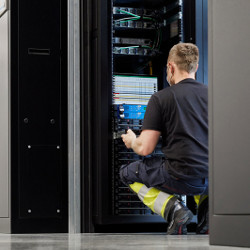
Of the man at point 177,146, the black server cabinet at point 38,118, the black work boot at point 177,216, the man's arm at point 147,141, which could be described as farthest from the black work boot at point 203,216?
the black server cabinet at point 38,118

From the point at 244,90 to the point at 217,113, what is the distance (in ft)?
0.62

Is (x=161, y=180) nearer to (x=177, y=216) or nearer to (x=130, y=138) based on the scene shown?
(x=177, y=216)

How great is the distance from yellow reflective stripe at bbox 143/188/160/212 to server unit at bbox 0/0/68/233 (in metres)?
0.99

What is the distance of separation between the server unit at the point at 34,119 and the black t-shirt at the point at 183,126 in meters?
1.20

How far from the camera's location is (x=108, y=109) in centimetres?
491

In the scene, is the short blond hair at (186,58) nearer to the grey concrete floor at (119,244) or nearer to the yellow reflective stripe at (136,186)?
the yellow reflective stripe at (136,186)

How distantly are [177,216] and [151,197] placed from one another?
27cm

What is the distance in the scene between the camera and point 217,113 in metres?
2.97

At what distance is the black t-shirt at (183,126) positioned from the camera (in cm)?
418

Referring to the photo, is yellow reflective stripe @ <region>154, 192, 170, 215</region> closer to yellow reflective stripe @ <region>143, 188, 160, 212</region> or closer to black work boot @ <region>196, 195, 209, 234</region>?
yellow reflective stripe @ <region>143, 188, 160, 212</region>

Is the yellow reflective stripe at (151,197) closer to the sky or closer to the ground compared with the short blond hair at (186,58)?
closer to the ground

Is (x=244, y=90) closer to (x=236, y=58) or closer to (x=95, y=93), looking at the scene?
(x=236, y=58)

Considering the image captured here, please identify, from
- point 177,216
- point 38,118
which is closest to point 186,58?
point 177,216

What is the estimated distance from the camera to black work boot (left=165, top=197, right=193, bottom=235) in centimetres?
417
